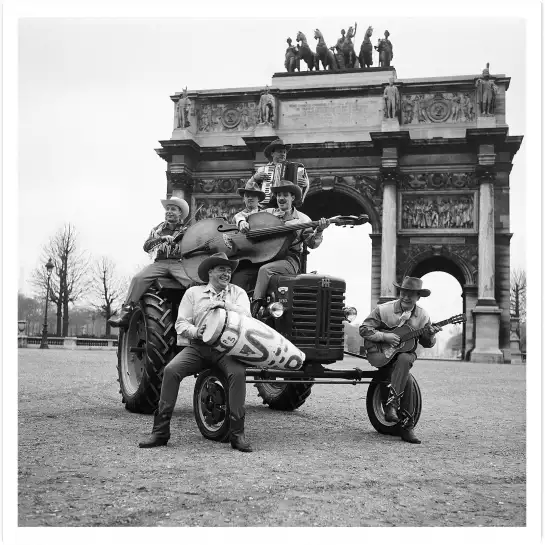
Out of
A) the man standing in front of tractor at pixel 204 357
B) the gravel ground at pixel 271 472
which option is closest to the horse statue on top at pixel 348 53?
the gravel ground at pixel 271 472

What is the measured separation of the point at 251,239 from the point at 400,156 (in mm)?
29628

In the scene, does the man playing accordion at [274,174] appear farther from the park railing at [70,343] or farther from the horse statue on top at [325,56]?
the horse statue on top at [325,56]

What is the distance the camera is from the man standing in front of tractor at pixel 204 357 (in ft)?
22.8

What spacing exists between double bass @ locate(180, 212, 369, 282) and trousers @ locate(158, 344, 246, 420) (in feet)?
5.17

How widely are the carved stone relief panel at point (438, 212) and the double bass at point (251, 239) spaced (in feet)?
94.2

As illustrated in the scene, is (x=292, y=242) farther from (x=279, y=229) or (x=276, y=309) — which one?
(x=276, y=309)

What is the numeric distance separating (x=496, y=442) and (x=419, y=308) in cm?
155

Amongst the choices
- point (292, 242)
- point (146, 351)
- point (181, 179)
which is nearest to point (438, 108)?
point (181, 179)

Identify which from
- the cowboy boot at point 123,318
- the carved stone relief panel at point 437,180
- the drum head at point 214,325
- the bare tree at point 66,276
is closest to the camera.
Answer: the drum head at point 214,325

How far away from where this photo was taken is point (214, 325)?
22.4ft

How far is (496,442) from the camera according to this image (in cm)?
825

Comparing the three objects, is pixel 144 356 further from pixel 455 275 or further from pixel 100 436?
pixel 455 275

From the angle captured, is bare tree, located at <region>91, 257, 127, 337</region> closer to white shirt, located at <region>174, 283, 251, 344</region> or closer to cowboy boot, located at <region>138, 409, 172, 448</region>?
white shirt, located at <region>174, 283, 251, 344</region>

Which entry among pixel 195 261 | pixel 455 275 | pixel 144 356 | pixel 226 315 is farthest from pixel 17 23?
pixel 455 275
